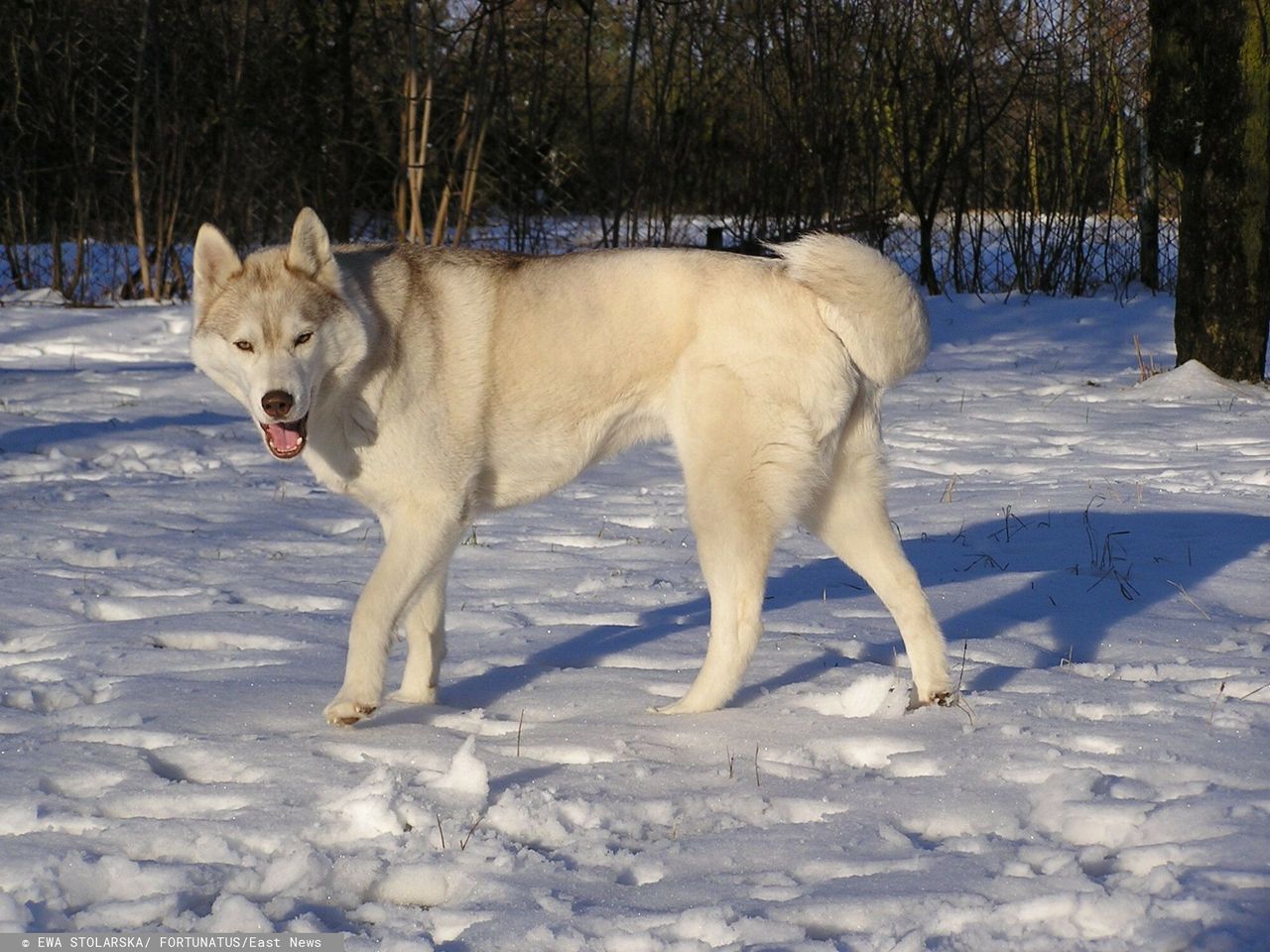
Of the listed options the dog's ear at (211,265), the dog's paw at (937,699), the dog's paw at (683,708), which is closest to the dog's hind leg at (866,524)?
the dog's paw at (937,699)

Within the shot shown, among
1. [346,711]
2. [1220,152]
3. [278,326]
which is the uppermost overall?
[1220,152]

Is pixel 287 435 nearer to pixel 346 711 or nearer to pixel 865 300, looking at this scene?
pixel 346 711

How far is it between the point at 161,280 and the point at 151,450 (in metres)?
5.98

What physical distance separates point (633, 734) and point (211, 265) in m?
1.73

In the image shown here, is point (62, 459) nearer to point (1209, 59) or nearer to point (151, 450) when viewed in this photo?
point (151, 450)

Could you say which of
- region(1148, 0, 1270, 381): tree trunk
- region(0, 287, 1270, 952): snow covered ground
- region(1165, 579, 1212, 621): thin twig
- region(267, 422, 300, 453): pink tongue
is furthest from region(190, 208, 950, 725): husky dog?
region(1148, 0, 1270, 381): tree trunk

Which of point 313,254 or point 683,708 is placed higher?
point 313,254

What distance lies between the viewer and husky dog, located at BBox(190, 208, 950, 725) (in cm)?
363

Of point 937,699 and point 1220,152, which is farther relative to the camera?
point 1220,152

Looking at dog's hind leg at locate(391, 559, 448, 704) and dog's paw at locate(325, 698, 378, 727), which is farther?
dog's hind leg at locate(391, 559, 448, 704)

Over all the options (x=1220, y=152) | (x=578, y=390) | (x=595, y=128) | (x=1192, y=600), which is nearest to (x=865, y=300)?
(x=578, y=390)

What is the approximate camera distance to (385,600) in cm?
354

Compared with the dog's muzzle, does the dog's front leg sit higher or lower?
lower

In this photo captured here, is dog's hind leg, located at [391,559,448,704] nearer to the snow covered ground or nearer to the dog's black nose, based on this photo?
the snow covered ground
